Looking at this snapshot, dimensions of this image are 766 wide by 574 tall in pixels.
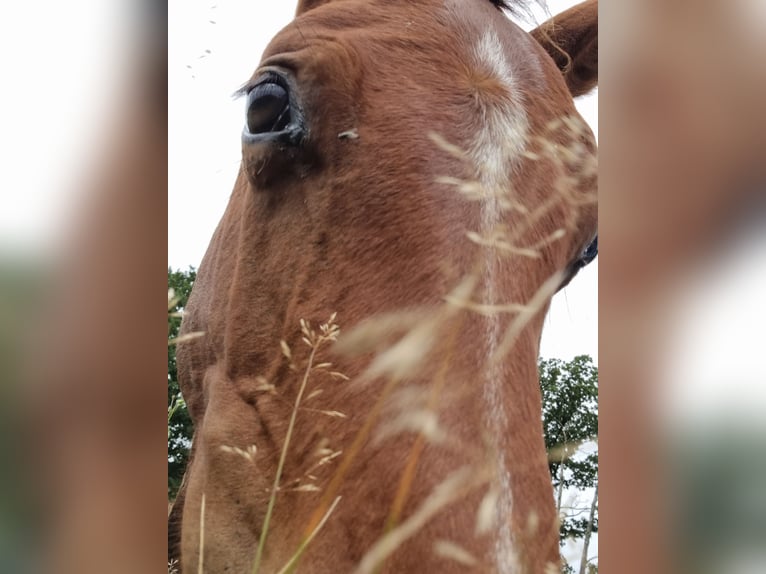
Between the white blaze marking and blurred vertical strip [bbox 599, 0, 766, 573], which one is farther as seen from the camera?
the white blaze marking

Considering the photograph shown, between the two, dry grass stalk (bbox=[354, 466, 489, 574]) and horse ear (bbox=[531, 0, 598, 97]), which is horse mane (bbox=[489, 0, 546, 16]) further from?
dry grass stalk (bbox=[354, 466, 489, 574])

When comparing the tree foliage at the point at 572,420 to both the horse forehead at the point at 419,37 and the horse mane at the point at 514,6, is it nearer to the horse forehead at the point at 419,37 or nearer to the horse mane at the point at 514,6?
the horse forehead at the point at 419,37

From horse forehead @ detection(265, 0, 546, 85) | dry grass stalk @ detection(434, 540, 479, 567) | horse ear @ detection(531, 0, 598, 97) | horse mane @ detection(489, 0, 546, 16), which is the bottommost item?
dry grass stalk @ detection(434, 540, 479, 567)

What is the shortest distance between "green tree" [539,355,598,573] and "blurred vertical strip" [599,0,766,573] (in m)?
0.50

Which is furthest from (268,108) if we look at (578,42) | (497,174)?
(578,42)

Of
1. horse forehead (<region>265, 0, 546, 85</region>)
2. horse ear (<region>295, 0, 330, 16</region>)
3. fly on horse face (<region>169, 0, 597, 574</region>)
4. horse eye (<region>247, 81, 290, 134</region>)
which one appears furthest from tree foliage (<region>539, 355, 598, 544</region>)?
horse ear (<region>295, 0, 330, 16</region>)

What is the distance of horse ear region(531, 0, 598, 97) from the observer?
6.41 feet

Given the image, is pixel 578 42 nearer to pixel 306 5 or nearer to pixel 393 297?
pixel 306 5

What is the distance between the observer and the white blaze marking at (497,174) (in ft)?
3.14

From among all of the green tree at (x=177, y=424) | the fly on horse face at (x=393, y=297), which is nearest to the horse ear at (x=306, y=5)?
the fly on horse face at (x=393, y=297)

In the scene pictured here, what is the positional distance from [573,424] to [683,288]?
0.78 metres

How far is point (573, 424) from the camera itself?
158 cm

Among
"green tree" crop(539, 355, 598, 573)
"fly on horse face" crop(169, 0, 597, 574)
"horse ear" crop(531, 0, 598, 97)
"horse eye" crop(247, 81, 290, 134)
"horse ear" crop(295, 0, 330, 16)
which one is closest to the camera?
"fly on horse face" crop(169, 0, 597, 574)

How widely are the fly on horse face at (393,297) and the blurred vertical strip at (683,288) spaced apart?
0.15 meters
